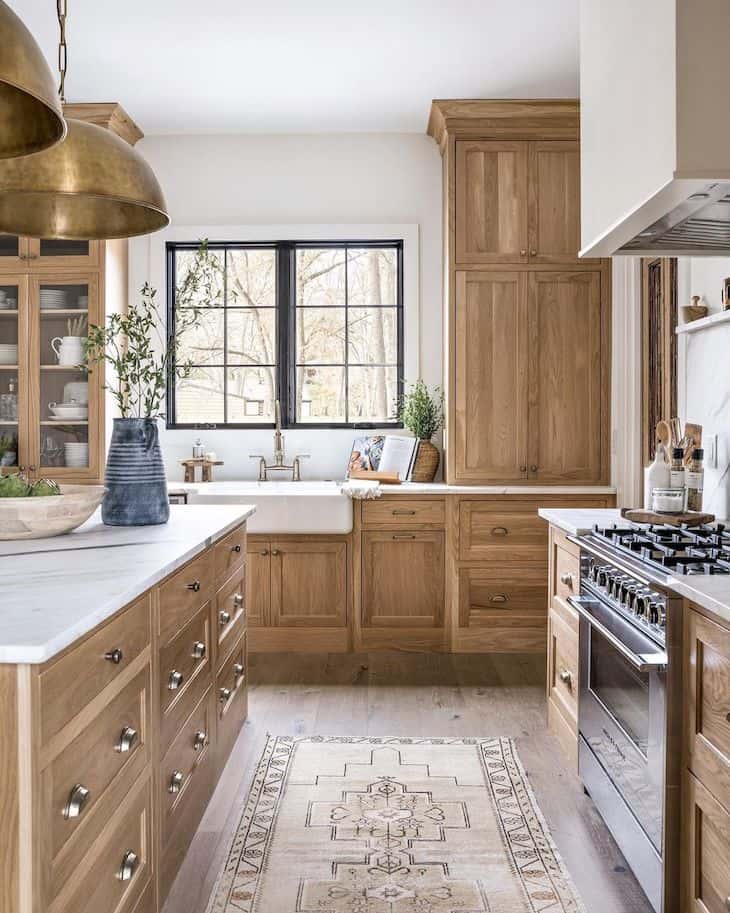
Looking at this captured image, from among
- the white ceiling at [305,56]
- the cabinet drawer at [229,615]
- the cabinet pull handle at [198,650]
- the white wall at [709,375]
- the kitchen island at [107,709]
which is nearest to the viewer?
the kitchen island at [107,709]

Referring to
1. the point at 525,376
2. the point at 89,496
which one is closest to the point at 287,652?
the point at 525,376

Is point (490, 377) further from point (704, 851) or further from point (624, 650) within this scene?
point (704, 851)

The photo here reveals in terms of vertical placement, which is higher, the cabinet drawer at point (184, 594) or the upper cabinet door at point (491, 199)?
the upper cabinet door at point (491, 199)

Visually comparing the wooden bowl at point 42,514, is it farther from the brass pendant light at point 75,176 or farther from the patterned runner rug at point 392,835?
the patterned runner rug at point 392,835

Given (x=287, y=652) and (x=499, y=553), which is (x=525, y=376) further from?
(x=287, y=652)

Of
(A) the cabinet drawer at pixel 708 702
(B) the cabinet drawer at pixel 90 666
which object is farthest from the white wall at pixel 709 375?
(B) the cabinet drawer at pixel 90 666

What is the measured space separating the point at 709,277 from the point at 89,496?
236cm

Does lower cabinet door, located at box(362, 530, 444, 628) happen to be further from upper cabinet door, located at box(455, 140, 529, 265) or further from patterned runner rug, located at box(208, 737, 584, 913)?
upper cabinet door, located at box(455, 140, 529, 265)

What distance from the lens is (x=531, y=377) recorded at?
423cm

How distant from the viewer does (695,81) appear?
1831 millimetres

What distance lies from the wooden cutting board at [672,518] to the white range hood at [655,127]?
2.76 ft

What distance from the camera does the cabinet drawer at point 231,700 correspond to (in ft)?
8.65

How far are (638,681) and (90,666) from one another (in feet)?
4.33

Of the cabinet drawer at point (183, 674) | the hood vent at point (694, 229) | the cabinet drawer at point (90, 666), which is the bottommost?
the cabinet drawer at point (183, 674)
